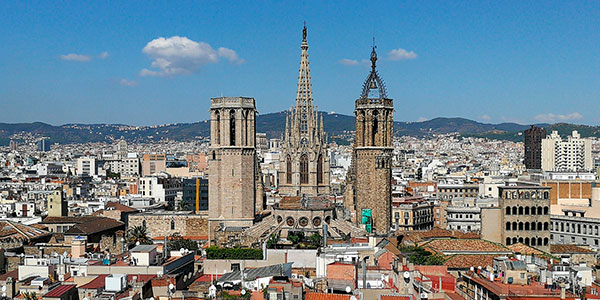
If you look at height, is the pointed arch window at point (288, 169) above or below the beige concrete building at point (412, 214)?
above

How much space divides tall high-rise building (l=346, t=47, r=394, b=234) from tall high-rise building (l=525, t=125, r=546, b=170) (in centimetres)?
11465

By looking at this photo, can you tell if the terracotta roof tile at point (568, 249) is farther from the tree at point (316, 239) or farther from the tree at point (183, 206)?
the tree at point (183, 206)

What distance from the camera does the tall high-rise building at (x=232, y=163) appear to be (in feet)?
170

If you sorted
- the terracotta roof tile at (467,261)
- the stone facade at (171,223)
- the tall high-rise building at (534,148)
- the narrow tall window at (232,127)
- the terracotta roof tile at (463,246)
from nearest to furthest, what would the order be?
1. the terracotta roof tile at (467,261)
2. the terracotta roof tile at (463,246)
3. the narrow tall window at (232,127)
4. the stone facade at (171,223)
5. the tall high-rise building at (534,148)

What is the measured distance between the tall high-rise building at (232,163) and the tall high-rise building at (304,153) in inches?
495

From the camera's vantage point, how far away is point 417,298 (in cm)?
2244

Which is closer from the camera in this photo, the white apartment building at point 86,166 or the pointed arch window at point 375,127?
the pointed arch window at point 375,127

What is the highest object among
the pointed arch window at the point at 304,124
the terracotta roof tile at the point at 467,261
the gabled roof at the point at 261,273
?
the pointed arch window at the point at 304,124

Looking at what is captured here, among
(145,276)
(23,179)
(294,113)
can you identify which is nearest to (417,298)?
(145,276)

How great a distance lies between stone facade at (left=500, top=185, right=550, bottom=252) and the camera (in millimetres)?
44594

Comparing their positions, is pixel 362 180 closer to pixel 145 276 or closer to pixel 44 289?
pixel 145 276

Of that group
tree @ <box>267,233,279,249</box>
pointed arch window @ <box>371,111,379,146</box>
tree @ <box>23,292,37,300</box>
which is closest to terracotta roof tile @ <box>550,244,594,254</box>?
tree @ <box>267,233,279,249</box>

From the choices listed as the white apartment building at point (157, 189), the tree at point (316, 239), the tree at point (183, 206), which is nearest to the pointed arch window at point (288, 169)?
the tree at point (316, 239)

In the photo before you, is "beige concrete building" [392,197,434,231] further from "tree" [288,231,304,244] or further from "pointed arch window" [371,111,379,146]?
"tree" [288,231,304,244]
